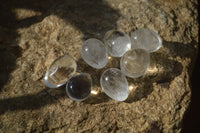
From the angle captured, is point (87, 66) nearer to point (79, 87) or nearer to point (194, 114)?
point (79, 87)

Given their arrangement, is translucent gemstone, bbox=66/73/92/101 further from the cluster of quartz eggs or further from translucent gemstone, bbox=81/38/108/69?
translucent gemstone, bbox=81/38/108/69

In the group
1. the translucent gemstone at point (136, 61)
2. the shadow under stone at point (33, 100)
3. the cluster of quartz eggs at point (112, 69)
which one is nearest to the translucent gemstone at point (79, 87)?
the cluster of quartz eggs at point (112, 69)

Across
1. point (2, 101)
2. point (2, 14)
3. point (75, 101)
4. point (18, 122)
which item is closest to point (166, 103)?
point (75, 101)

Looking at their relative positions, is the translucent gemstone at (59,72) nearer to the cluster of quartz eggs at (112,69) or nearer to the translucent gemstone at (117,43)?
the cluster of quartz eggs at (112,69)

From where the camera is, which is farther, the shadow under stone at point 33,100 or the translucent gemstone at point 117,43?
the translucent gemstone at point 117,43

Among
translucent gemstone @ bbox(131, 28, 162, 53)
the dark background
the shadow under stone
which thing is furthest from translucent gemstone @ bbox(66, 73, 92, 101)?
the dark background

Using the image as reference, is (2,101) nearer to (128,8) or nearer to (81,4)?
(81,4)

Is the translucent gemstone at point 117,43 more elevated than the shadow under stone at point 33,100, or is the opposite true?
the translucent gemstone at point 117,43

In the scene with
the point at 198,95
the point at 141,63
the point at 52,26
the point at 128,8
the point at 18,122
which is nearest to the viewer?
the point at 18,122
